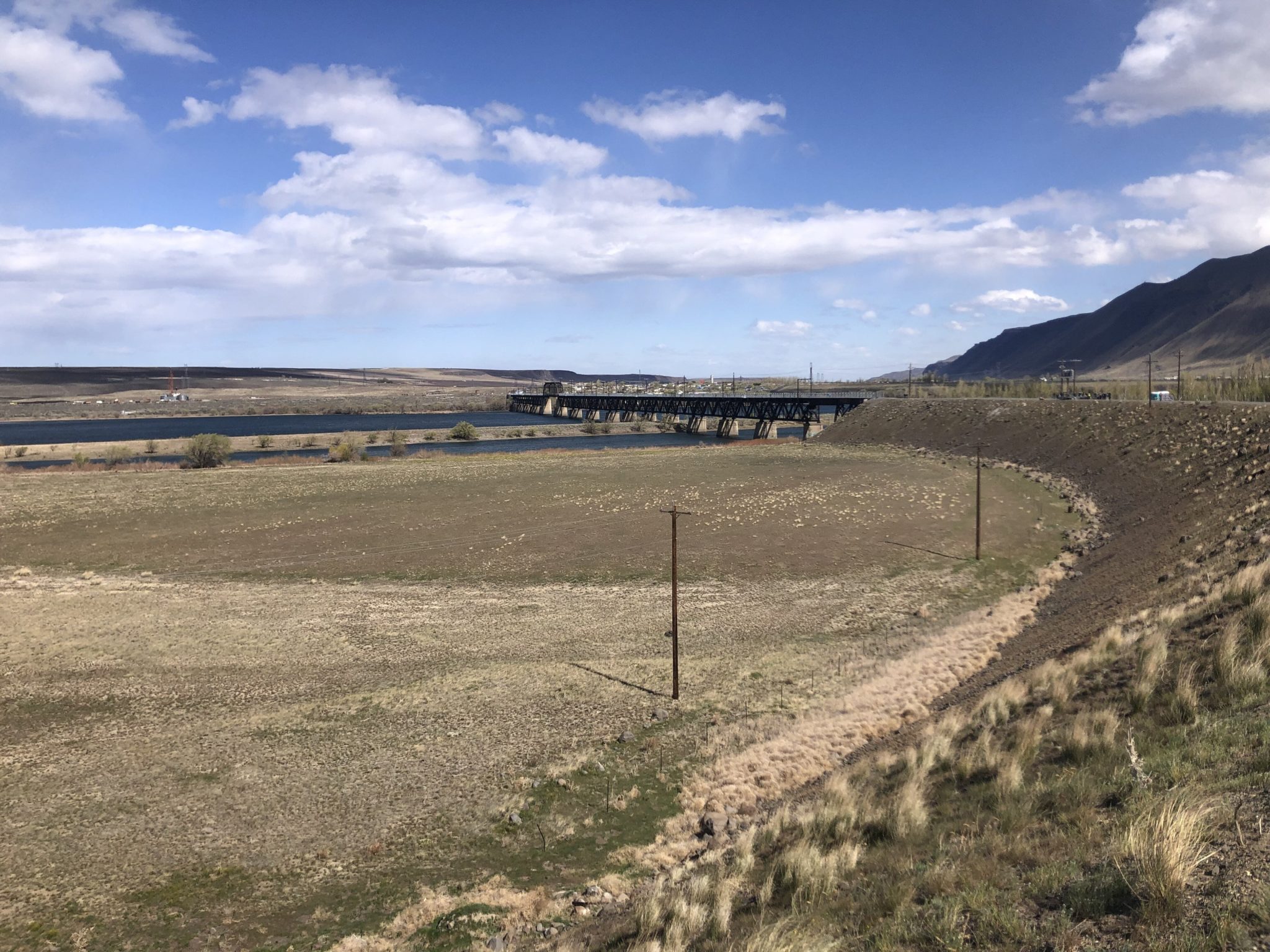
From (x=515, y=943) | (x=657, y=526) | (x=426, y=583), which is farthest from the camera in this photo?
(x=657, y=526)

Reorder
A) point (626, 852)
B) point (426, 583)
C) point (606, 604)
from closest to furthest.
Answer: point (626, 852) < point (606, 604) < point (426, 583)

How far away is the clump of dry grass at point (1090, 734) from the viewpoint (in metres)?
11.1

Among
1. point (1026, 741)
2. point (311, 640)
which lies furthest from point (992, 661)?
point (311, 640)

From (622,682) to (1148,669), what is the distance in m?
12.3

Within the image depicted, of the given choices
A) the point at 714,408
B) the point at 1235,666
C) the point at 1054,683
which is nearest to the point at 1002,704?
the point at 1054,683

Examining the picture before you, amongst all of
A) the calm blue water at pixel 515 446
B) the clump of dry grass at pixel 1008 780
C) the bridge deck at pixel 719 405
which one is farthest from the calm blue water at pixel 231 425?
the clump of dry grass at pixel 1008 780

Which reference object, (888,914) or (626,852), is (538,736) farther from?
(888,914)

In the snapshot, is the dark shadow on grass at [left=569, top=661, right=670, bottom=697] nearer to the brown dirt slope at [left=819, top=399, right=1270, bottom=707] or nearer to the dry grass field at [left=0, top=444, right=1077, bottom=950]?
the dry grass field at [left=0, top=444, right=1077, bottom=950]

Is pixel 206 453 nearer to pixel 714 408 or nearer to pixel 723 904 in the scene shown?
pixel 723 904

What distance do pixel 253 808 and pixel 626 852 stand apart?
24.5ft

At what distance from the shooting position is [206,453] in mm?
70625

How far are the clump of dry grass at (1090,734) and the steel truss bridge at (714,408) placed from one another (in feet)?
Answer: 312

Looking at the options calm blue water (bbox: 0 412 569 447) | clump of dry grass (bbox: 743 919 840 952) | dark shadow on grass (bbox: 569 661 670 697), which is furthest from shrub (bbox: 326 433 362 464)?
clump of dry grass (bbox: 743 919 840 952)

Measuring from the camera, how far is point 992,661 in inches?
830
